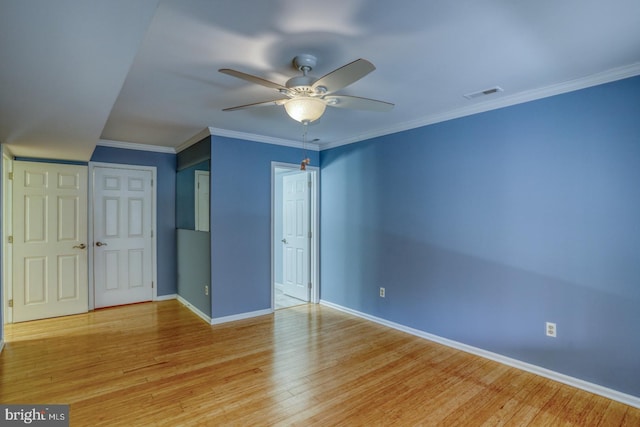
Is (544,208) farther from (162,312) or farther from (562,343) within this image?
(162,312)

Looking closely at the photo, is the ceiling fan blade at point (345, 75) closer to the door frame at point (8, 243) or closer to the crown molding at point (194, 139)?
the crown molding at point (194, 139)

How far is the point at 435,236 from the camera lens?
352 centimetres

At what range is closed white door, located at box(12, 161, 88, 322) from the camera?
4062 mm

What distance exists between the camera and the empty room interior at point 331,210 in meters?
1.88

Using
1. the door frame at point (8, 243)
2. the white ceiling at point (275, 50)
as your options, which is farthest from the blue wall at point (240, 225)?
the door frame at point (8, 243)

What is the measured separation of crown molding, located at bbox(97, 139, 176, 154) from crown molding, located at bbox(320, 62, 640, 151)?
324 cm

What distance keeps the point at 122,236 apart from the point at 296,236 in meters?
2.54

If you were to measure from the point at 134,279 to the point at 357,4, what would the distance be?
15.8 ft

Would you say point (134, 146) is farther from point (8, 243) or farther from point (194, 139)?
point (8, 243)

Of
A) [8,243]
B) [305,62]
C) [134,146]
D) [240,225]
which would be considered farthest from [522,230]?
[8,243]

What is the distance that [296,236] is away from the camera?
5207mm

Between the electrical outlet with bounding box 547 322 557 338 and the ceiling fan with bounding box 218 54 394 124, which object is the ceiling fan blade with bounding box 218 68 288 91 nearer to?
the ceiling fan with bounding box 218 54 394 124

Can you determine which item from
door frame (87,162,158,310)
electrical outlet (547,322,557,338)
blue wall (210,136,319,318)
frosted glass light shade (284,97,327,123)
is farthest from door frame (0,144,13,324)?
electrical outlet (547,322,557,338)

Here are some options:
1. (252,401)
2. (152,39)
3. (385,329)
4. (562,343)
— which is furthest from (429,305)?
(152,39)
